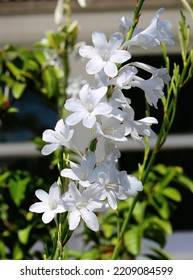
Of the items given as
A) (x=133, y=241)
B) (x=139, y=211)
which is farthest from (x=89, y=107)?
(x=139, y=211)

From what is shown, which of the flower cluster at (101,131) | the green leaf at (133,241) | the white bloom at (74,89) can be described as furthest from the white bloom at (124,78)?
the white bloom at (74,89)

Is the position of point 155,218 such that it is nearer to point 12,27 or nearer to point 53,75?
point 53,75

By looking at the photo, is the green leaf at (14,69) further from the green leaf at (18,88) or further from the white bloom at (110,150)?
the white bloom at (110,150)

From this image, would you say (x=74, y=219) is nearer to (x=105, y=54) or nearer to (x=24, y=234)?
(x=105, y=54)

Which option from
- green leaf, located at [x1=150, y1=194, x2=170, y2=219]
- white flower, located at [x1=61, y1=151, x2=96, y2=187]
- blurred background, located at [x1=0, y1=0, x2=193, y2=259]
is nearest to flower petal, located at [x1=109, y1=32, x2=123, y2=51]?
white flower, located at [x1=61, y1=151, x2=96, y2=187]

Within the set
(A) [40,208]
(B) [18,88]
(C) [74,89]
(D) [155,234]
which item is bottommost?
(D) [155,234]

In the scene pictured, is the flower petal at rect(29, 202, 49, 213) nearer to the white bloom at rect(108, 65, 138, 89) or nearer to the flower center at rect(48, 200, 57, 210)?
the flower center at rect(48, 200, 57, 210)
